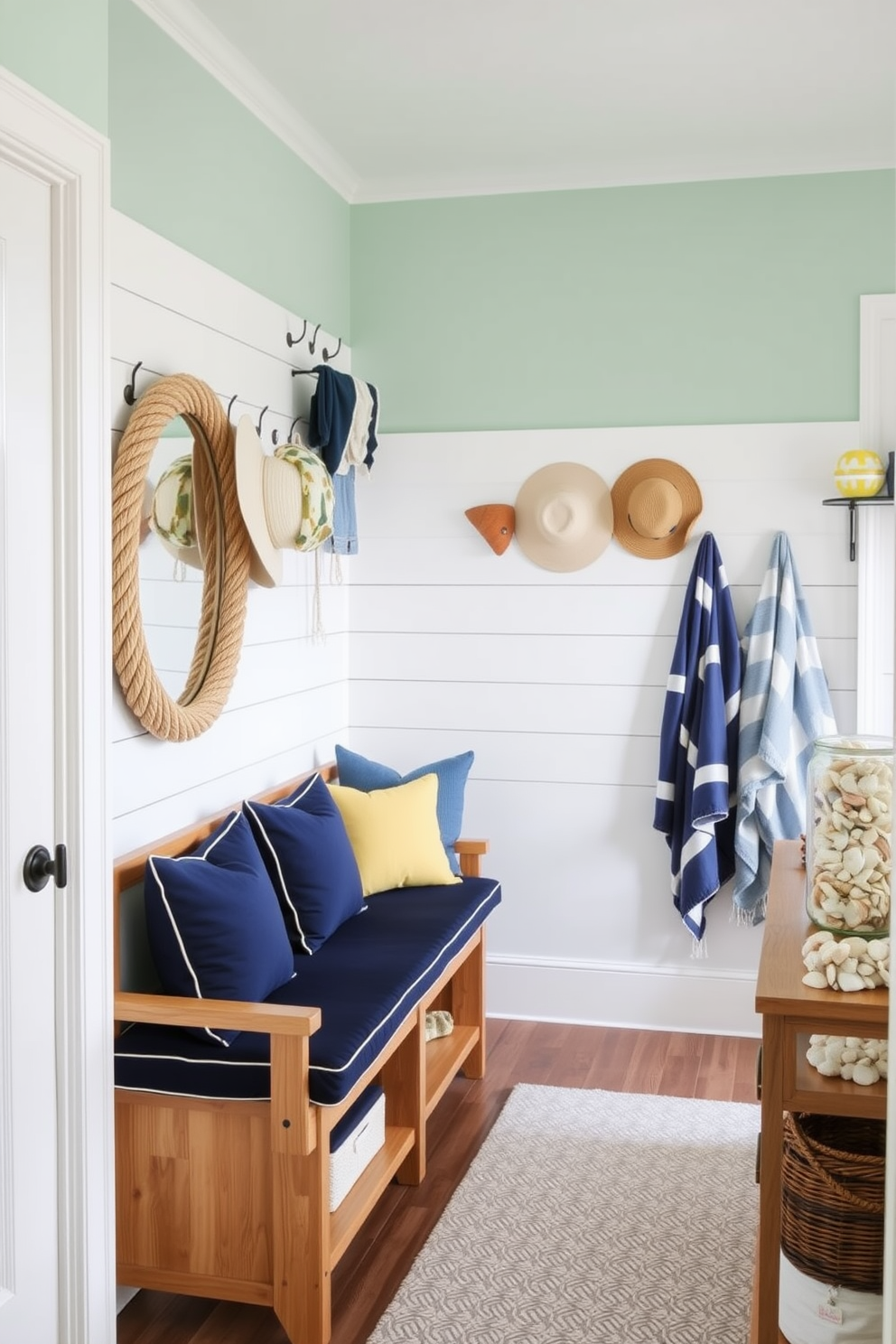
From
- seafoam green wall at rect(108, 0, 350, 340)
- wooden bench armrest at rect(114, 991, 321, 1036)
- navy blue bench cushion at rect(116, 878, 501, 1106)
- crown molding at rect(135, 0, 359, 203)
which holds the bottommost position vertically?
navy blue bench cushion at rect(116, 878, 501, 1106)

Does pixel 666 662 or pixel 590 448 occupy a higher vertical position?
pixel 590 448

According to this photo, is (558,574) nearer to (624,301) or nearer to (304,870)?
(624,301)

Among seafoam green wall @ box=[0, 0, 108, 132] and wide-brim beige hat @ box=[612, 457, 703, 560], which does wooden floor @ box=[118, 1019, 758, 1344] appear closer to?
wide-brim beige hat @ box=[612, 457, 703, 560]

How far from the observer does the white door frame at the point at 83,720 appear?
2121 millimetres

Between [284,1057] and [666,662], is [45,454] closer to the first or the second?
[284,1057]

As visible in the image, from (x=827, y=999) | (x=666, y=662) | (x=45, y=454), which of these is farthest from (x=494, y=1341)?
(x=666, y=662)

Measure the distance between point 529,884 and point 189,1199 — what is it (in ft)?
6.61

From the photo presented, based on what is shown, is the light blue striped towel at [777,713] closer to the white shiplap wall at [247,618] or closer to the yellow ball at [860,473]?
the yellow ball at [860,473]

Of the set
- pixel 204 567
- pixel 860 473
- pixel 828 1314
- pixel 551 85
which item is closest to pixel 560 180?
pixel 551 85

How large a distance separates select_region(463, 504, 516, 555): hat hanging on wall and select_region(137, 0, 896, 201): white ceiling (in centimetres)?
105

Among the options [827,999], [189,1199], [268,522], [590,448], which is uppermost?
[590,448]

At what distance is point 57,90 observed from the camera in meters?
2.06

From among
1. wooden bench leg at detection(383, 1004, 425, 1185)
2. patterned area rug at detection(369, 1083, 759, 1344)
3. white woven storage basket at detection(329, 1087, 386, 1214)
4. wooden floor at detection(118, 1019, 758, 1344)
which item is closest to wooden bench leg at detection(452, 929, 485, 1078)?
wooden floor at detection(118, 1019, 758, 1344)

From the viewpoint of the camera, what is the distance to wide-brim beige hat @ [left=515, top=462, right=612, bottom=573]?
418 cm
